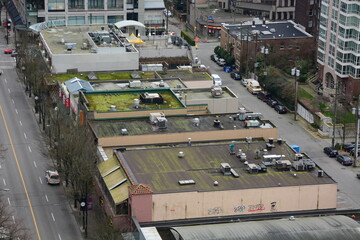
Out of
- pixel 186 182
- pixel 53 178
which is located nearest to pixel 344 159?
pixel 186 182

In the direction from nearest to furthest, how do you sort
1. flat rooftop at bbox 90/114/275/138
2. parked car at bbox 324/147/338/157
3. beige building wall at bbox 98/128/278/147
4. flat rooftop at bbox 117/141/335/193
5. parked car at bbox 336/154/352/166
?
flat rooftop at bbox 117/141/335/193 → beige building wall at bbox 98/128/278/147 → flat rooftop at bbox 90/114/275/138 → parked car at bbox 336/154/352/166 → parked car at bbox 324/147/338/157

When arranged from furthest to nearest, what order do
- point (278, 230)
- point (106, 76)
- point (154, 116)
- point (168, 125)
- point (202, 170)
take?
point (106, 76)
point (154, 116)
point (168, 125)
point (202, 170)
point (278, 230)

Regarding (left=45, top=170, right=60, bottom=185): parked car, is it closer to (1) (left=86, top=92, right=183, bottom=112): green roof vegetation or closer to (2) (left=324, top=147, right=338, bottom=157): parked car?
(1) (left=86, top=92, right=183, bottom=112): green roof vegetation

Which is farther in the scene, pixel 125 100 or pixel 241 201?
pixel 125 100

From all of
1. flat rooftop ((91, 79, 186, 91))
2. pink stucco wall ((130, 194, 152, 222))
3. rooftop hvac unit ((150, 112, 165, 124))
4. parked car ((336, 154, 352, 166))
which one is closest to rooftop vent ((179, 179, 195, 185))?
pink stucco wall ((130, 194, 152, 222))

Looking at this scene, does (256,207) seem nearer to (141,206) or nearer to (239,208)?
(239,208)

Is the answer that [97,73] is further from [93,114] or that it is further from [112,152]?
[112,152]
